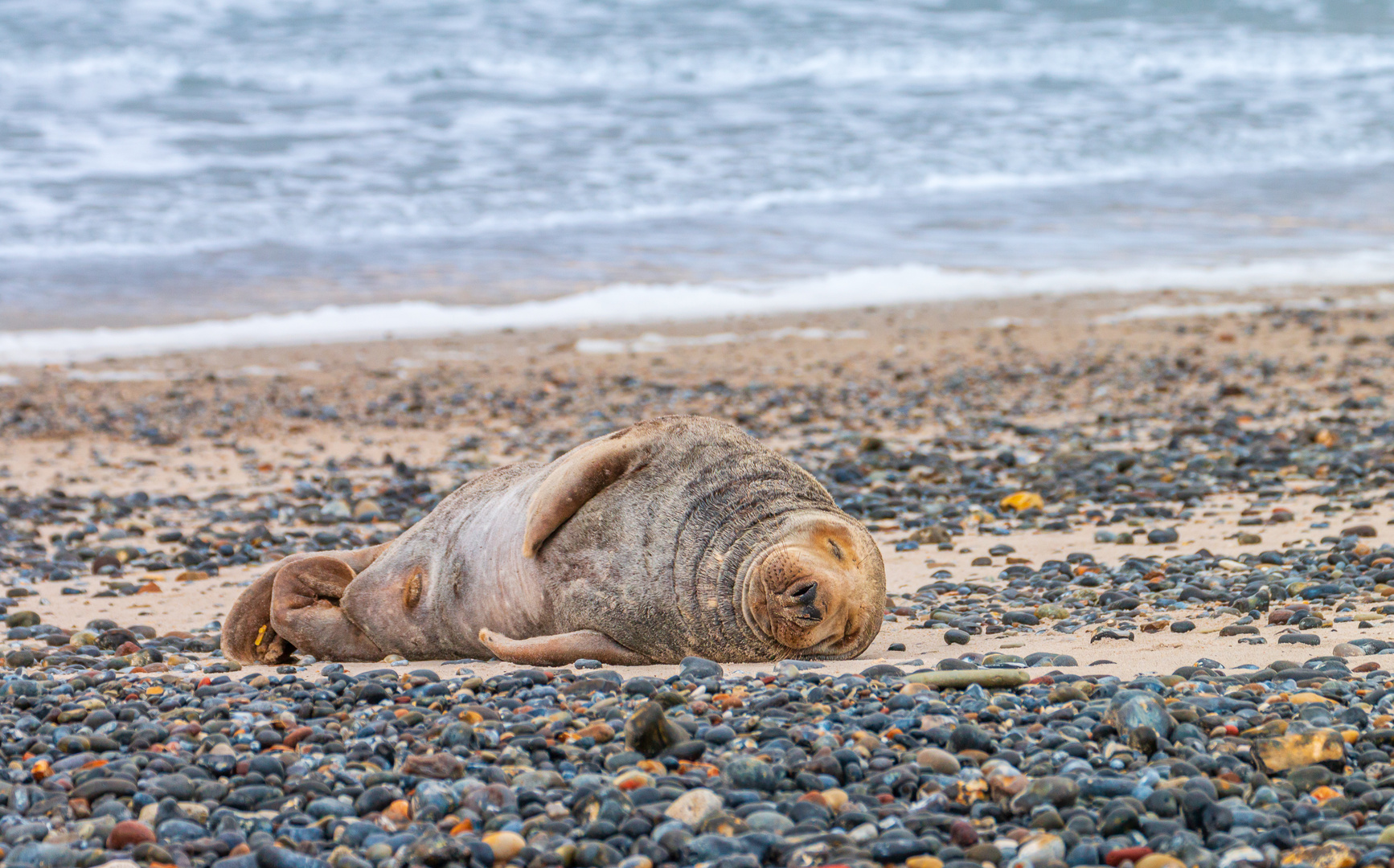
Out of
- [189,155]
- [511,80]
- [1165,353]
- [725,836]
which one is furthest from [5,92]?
[725,836]

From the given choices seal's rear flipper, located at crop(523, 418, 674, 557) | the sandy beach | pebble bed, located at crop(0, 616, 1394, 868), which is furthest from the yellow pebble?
seal's rear flipper, located at crop(523, 418, 674, 557)

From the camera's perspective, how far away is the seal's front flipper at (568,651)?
4824 millimetres

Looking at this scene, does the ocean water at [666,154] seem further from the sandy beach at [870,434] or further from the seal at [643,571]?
the seal at [643,571]

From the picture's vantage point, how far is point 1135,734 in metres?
3.52

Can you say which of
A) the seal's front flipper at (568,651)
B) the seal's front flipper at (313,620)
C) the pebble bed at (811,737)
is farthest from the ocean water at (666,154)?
the seal's front flipper at (568,651)

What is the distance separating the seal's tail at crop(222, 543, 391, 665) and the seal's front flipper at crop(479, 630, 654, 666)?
105 cm

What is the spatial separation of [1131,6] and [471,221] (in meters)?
28.1

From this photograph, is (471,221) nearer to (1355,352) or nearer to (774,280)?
(774,280)

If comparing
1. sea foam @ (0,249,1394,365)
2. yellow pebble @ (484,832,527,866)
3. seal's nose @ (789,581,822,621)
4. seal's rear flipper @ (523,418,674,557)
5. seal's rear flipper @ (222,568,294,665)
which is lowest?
seal's rear flipper @ (222,568,294,665)

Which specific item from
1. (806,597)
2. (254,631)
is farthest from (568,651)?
(254,631)

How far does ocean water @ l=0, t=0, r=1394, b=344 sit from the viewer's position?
1775 centimetres

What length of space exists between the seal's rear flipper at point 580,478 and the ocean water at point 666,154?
10744mm

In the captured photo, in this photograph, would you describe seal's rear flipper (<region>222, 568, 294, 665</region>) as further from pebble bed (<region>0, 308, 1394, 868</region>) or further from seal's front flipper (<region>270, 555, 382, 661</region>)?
pebble bed (<region>0, 308, 1394, 868</region>)

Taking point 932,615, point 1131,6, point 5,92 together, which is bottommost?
point 932,615
